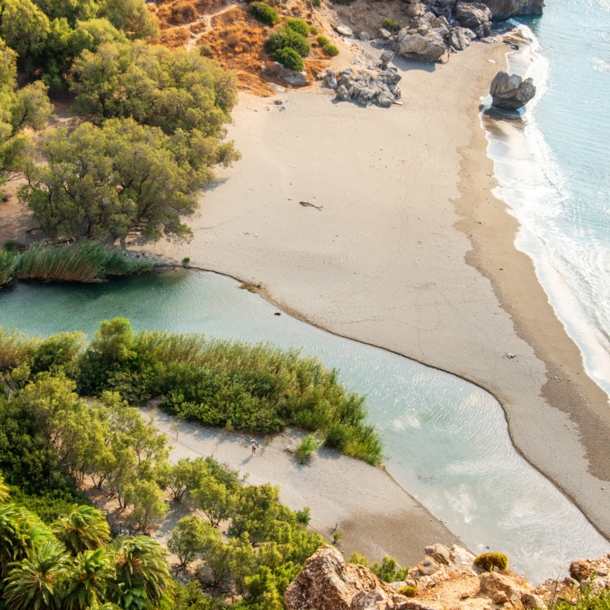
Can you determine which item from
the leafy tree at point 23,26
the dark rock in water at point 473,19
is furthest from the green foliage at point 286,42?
the dark rock in water at point 473,19

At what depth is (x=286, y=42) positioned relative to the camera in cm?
6366

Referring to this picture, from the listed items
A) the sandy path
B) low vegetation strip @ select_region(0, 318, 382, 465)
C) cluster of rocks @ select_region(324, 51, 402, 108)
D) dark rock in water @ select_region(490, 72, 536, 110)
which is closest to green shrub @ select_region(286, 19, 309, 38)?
cluster of rocks @ select_region(324, 51, 402, 108)

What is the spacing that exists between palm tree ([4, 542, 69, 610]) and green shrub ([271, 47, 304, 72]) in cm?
5200

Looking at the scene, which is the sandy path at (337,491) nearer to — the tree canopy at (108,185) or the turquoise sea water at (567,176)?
the tree canopy at (108,185)

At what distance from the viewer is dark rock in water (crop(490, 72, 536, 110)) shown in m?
64.6

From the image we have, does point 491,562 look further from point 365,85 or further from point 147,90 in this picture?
point 365,85

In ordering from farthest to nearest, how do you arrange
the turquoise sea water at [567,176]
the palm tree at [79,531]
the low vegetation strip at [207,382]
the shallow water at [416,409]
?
the turquoise sea water at [567,176]
the low vegetation strip at [207,382]
the shallow water at [416,409]
the palm tree at [79,531]

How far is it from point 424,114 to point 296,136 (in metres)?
13.9

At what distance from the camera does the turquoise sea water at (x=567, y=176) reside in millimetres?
41469

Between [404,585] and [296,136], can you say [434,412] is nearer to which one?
[404,585]

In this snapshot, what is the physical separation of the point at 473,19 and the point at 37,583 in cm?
8119

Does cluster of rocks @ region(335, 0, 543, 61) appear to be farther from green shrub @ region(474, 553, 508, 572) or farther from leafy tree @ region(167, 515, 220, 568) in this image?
leafy tree @ region(167, 515, 220, 568)

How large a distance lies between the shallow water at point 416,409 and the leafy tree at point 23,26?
23.7 metres

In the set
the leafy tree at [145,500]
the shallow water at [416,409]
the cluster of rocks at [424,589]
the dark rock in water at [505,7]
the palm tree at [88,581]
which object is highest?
the dark rock in water at [505,7]
